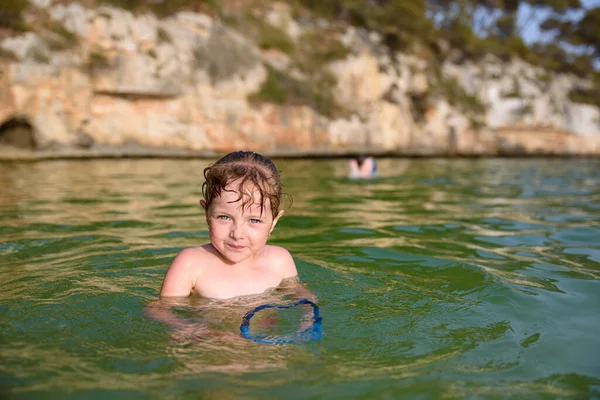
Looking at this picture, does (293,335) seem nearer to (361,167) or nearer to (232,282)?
(232,282)

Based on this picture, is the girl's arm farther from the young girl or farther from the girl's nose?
the girl's nose

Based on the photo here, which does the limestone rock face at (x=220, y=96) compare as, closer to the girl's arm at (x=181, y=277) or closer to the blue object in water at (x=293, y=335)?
the girl's arm at (x=181, y=277)

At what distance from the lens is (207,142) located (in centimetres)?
2077

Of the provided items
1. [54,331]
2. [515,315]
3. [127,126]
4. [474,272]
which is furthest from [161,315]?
[127,126]

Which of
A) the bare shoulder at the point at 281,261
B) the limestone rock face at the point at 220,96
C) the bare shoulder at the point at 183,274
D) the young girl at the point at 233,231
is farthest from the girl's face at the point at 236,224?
the limestone rock face at the point at 220,96

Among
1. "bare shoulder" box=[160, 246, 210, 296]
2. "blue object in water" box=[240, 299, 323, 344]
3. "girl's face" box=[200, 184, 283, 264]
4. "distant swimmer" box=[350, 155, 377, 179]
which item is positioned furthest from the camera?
"distant swimmer" box=[350, 155, 377, 179]

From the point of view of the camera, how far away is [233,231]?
117 inches

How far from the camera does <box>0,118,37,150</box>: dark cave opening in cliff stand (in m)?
17.6

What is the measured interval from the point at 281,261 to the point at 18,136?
56.2 feet

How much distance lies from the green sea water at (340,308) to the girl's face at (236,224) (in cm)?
35

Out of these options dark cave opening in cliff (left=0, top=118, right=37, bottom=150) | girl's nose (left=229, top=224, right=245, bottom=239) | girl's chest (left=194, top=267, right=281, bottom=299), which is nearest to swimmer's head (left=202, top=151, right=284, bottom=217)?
girl's nose (left=229, top=224, right=245, bottom=239)

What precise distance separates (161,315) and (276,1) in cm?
2489

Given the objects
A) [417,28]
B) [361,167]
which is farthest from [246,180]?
[417,28]

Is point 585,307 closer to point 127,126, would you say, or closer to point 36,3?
point 127,126
